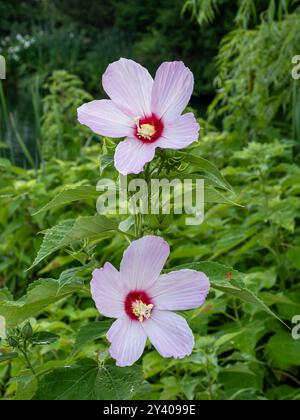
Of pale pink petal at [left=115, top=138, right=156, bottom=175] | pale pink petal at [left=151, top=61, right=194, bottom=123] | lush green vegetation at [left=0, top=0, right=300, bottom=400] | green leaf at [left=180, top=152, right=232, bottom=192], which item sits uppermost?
pale pink petal at [left=151, top=61, right=194, bottom=123]

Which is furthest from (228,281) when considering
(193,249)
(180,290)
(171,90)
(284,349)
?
(193,249)

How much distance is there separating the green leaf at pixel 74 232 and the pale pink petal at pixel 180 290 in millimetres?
75

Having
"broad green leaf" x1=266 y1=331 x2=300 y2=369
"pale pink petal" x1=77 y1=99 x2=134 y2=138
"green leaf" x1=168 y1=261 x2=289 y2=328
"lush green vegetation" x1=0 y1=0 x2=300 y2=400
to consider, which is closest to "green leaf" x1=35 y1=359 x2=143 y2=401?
"lush green vegetation" x1=0 y1=0 x2=300 y2=400

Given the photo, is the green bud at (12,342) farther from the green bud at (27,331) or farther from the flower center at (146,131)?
the flower center at (146,131)

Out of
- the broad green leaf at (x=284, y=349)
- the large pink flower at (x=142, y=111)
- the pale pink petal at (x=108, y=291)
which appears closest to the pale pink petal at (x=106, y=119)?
the large pink flower at (x=142, y=111)

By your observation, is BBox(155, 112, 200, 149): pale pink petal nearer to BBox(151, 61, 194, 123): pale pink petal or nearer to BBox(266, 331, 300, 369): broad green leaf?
BBox(151, 61, 194, 123): pale pink petal

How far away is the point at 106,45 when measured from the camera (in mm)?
13203

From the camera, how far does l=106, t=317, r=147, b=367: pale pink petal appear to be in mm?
507

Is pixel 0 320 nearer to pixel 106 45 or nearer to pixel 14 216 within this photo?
pixel 14 216

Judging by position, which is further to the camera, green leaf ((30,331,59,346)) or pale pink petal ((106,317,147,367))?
green leaf ((30,331,59,346))

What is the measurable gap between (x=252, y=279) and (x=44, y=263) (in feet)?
3.09

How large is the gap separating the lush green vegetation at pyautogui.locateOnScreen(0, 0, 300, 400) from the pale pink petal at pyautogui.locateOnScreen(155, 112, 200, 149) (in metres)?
0.03

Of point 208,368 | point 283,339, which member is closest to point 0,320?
point 208,368

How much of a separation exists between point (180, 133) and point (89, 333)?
0.20 metres
